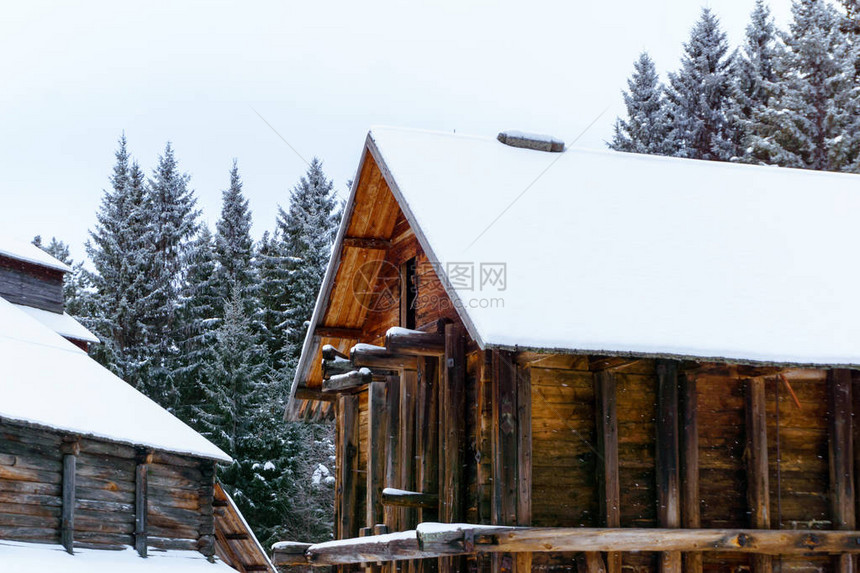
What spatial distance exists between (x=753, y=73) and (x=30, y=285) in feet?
91.6

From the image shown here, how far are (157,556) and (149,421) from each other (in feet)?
7.50

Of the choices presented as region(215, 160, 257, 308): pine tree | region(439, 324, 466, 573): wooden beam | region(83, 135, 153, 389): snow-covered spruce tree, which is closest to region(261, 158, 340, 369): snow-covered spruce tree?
region(215, 160, 257, 308): pine tree

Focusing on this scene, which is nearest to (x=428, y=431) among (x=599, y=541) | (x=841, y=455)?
(x=599, y=541)

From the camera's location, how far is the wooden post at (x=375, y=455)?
15992 millimetres

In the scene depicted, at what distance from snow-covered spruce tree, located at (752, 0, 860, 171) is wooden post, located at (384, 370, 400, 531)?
2401cm

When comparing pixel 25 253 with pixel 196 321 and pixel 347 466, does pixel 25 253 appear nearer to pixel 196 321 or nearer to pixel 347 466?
pixel 347 466

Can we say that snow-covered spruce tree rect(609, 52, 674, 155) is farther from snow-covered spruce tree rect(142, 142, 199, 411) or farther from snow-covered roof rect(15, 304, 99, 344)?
snow-covered roof rect(15, 304, 99, 344)

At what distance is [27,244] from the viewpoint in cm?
2741

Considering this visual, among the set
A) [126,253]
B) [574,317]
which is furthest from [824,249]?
[126,253]

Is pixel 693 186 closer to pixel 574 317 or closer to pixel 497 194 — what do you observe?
pixel 497 194

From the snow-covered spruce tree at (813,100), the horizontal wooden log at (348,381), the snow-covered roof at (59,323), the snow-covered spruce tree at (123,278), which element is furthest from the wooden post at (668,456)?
the snow-covered spruce tree at (123,278)

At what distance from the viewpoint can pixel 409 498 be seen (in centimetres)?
1384

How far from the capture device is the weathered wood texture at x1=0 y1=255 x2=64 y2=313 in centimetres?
2614

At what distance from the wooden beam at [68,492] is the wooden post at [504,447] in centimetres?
762
